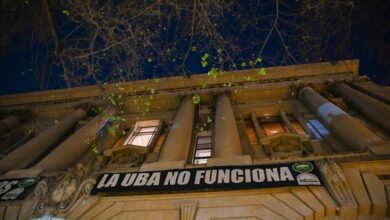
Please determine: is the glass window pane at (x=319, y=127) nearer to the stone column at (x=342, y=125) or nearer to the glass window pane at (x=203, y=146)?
the stone column at (x=342, y=125)

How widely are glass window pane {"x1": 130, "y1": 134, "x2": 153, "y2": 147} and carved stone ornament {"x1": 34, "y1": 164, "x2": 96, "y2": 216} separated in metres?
7.52

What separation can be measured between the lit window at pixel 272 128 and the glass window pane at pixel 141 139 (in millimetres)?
8063

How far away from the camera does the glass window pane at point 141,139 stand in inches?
691

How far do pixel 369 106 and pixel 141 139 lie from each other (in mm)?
14387

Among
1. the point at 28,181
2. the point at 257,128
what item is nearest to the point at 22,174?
the point at 28,181

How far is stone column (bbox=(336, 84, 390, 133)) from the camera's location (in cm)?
1310

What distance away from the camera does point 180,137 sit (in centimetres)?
1384

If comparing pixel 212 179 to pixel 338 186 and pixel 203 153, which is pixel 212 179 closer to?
pixel 338 186

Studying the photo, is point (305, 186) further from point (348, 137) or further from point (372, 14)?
point (372, 14)

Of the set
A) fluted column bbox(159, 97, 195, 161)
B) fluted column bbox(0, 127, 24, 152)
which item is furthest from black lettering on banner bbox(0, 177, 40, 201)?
fluted column bbox(0, 127, 24, 152)

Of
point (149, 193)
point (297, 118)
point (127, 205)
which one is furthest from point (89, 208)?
point (297, 118)

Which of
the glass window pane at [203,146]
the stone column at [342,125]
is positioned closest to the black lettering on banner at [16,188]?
the glass window pane at [203,146]

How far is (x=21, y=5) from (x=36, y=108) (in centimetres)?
1341

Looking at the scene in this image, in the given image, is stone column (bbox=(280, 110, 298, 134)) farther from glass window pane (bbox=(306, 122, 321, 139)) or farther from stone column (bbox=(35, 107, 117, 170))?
stone column (bbox=(35, 107, 117, 170))
